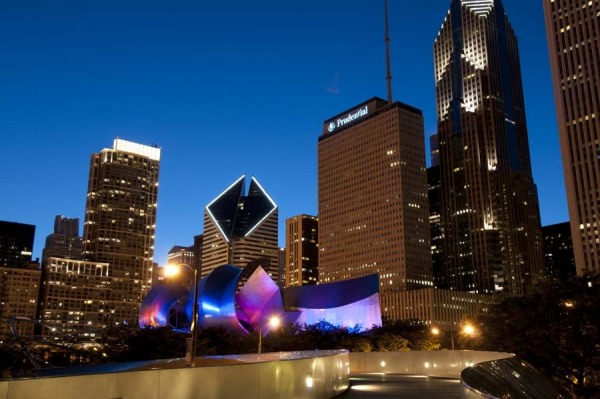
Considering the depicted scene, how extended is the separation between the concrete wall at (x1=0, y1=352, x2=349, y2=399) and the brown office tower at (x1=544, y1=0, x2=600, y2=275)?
4184 inches

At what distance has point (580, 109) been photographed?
115062mm

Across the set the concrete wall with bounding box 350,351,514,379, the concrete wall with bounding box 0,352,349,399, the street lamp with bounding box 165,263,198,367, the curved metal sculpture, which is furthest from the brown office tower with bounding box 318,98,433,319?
the concrete wall with bounding box 0,352,349,399

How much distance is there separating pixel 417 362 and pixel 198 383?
2980 centimetres

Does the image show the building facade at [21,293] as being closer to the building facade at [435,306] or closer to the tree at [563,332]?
the building facade at [435,306]

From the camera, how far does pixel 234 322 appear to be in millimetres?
83250

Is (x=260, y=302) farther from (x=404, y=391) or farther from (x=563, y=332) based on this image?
(x=404, y=391)

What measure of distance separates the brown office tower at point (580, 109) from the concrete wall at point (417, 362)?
272ft

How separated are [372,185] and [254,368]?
590 feet

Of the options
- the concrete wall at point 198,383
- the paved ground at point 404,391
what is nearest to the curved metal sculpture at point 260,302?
the paved ground at point 404,391

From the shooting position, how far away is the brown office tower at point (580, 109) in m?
112

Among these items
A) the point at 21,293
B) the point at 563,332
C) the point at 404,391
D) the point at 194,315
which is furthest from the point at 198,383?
the point at 21,293

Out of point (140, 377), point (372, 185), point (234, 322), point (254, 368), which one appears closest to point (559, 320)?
point (254, 368)

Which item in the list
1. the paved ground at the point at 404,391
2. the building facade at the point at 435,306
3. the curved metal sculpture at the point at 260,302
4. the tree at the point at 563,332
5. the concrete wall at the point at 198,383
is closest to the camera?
the concrete wall at the point at 198,383

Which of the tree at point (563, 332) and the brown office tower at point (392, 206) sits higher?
the brown office tower at point (392, 206)
